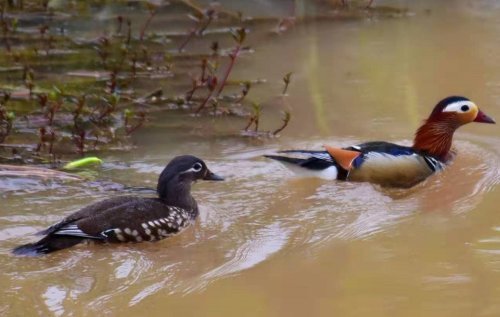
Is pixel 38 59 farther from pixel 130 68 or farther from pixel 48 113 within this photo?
pixel 48 113

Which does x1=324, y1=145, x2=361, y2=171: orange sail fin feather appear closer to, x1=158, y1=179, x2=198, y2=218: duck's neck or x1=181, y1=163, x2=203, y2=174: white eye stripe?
x1=181, y1=163, x2=203, y2=174: white eye stripe

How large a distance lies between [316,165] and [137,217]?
1.63 meters

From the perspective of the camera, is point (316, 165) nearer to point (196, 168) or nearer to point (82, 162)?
point (196, 168)

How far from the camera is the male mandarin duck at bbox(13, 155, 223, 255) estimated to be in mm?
6008

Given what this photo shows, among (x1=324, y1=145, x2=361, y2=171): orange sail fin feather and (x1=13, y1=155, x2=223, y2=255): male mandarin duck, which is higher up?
(x1=324, y1=145, x2=361, y2=171): orange sail fin feather

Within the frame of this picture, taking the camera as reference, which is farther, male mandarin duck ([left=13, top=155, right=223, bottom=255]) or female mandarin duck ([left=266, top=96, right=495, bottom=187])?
female mandarin duck ([left=266, top=96, right=495, bottom=187])

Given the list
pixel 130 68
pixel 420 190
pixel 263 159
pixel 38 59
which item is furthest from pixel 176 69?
pixel 420 190

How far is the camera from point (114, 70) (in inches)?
358

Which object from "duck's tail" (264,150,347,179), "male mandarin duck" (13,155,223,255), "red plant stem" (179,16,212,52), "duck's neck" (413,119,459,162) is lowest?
"male mandarin duck" (13,155,223,255)

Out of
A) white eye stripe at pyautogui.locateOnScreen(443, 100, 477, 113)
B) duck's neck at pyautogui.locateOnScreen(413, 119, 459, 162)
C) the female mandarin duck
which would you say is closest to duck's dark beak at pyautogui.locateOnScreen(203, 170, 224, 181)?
the female mandarin duck

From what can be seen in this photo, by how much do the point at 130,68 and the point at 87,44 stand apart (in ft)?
3.02

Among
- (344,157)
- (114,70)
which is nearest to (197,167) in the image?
(344,157)

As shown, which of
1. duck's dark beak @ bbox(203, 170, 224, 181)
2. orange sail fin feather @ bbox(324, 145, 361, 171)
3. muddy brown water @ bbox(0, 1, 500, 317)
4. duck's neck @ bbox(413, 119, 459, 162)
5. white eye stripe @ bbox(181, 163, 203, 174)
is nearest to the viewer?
muddy brown water @ bbox(0, 1, 500, 317)

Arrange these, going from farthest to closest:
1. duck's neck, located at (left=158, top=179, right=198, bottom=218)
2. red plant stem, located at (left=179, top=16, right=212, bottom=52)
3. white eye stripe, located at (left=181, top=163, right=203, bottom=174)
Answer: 1. red plant stem, located at (left=179, top=16, right=212, bottom=52)
2. white eye stripe, located at (left=181, top=163, right=203, bottom=174)
3. duck's neck, located at (left=158, top=179, right=198, bottom=218)
